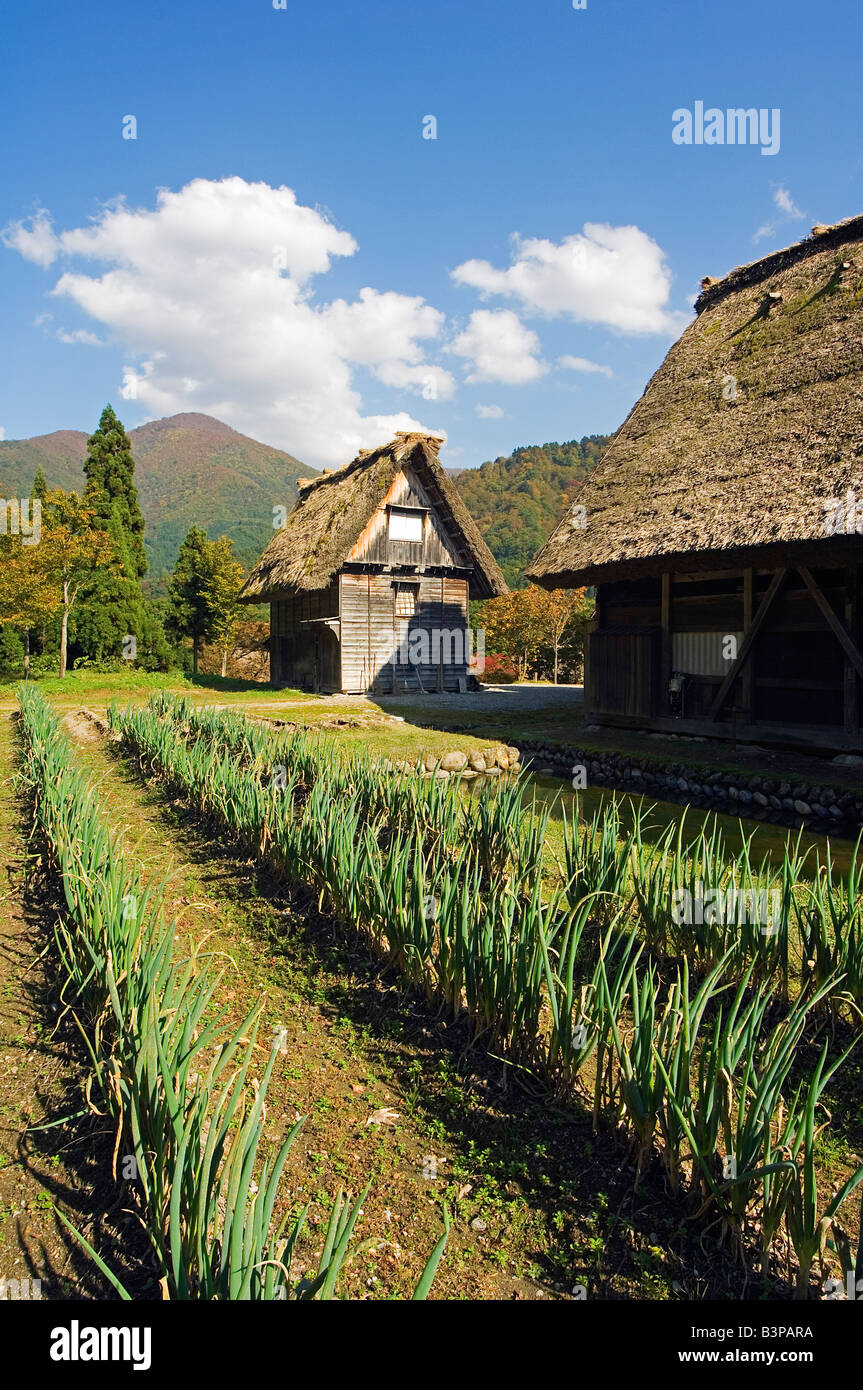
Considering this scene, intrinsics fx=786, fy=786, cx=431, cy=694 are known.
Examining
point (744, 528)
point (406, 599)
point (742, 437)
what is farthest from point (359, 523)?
point (744, 528)

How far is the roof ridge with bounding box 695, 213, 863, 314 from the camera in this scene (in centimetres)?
1110

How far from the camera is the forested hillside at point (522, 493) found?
144ft

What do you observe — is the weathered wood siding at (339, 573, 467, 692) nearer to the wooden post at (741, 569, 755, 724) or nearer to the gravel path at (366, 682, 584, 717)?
the gravel path at (366, 682, 584, 717)

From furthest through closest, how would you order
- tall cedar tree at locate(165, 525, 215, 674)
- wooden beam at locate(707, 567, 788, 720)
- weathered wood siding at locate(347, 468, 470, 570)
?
tall cedar tree at locate(165, 525, 215, 674) < weathered wood siding at locate(347, 468, 470, 570) < wooden beam at locate(707, 567, 788, 720)

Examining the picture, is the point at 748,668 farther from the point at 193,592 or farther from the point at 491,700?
the point at 193,592

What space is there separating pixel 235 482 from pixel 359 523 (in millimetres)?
105391

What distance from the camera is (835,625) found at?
8602 mm

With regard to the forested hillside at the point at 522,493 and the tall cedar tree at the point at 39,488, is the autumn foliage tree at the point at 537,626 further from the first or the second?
the tall cedar tree at the point at 39,488

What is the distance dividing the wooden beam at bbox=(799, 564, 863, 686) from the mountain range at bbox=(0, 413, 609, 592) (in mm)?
26511

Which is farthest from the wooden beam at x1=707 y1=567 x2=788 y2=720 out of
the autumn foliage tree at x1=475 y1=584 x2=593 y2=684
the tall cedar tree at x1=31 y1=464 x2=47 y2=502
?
the tall cedar tree at x1=31 y1=464 x2=47 y2=502

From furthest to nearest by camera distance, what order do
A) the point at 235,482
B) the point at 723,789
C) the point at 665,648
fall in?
the point at 235,482, the point at 665,648, the point at 723,789

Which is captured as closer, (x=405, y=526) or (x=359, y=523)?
(x=359, y=523)

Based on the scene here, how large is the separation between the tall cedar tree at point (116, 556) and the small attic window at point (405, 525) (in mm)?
9175
